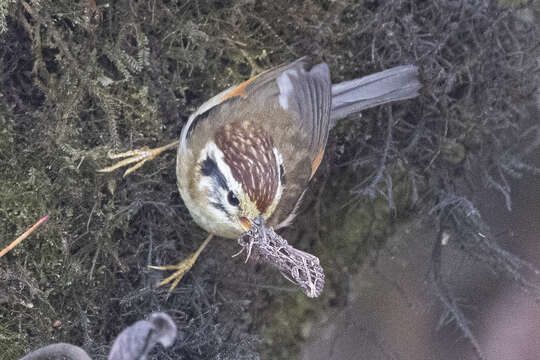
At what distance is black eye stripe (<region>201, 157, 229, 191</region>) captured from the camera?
2320mm

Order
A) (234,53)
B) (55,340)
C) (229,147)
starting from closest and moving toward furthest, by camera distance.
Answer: (229,147)
(55,340)
(234,53)

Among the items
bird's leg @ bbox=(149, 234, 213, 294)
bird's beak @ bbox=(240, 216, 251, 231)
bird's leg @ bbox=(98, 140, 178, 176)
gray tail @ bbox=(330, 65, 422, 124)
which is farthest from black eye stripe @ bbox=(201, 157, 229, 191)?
gray tail @ bbox=(330, 65, 422, 124)

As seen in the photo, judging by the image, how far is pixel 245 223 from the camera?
2.28 meters

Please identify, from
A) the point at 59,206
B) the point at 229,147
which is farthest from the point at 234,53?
the point at 59,206

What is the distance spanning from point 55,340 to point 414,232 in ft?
7.01

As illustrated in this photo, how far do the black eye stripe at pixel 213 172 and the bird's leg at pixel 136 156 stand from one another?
1.81ft

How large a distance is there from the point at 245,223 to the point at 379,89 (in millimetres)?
1212

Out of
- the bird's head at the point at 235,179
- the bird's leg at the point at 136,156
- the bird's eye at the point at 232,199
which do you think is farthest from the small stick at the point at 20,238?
the bird's eye at the point at 232,199

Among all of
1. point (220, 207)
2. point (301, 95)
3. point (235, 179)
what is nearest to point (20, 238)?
point (220, 207)

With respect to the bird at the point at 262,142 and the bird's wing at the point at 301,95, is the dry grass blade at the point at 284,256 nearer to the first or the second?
the bird at the point at 262,142

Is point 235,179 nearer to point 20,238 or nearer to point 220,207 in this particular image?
point 220,207

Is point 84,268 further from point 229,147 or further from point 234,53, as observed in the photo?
point 234,53

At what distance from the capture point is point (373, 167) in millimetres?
3145

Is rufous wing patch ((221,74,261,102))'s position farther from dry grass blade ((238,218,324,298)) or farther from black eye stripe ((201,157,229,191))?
dry grass blade ((238,218,324,298))
